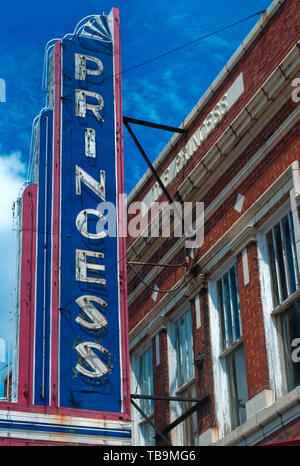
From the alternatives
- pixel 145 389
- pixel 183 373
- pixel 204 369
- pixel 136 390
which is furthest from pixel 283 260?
pixel 136 390

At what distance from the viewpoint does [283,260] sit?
1493cm

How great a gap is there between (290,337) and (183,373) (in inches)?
138

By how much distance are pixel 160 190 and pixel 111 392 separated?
18.9 ft

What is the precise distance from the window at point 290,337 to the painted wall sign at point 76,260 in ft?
7.42

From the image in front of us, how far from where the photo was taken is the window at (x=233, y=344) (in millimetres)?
15469

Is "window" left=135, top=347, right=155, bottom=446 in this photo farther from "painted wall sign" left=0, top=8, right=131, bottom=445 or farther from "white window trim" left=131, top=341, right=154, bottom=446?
"painted wall sign" left=0, top=8, right=131, bottom=445

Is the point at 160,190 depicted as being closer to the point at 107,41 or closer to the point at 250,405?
the point at 107,41

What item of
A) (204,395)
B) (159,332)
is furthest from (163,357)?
(204,395)

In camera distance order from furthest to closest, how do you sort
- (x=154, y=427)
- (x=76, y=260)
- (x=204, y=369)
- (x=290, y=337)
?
(x=154, y=427) < (x=204, y=369) < (x=76, y=260) < (x=290, y=337)

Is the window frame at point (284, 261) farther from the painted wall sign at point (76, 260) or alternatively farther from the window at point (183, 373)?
the window at point (183, 373)

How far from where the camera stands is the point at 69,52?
17516mm

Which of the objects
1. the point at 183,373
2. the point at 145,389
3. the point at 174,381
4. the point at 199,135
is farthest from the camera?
the point at 145,389

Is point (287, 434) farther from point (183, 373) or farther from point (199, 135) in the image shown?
point (199, 135)

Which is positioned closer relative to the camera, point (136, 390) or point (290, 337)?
point (290, 337)
